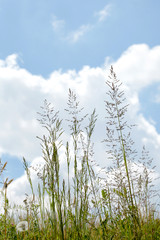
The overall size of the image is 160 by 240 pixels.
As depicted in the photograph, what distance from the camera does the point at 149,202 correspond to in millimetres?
3721

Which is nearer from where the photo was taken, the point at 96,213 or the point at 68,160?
the point at 68,160

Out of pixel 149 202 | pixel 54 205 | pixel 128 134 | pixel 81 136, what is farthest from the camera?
pixel 149 202

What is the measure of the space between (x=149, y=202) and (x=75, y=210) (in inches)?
67.2

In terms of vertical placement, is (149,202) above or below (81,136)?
below

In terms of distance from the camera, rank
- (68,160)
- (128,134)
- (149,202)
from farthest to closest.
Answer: (149,202), (128,134), (68,160)

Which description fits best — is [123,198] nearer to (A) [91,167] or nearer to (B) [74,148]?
(A) [91,167]

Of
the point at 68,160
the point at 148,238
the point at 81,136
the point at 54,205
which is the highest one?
the point at 81,136

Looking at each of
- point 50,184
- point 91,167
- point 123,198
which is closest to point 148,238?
point 123,198

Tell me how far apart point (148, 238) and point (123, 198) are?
59 centimetres

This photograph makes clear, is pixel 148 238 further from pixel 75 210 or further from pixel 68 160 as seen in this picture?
pixel 68 160

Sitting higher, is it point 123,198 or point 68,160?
point 68,160

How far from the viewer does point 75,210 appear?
2324 millimetres

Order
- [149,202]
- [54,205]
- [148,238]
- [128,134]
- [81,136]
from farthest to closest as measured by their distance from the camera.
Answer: [149,202]
[128,134]
[148,238]
[81,136]
[54,205]


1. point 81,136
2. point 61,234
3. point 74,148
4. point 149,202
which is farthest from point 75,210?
point 149,202
